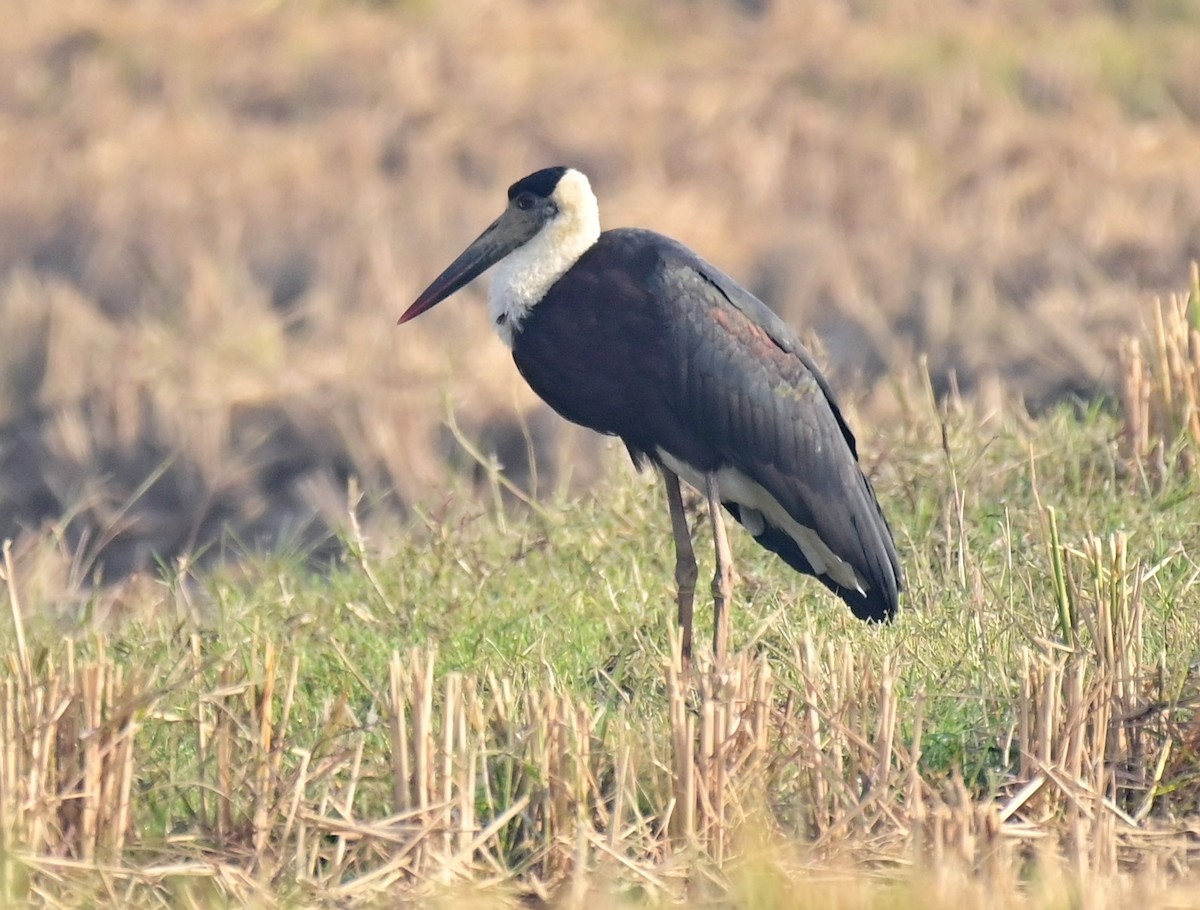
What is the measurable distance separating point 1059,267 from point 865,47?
4.03 m

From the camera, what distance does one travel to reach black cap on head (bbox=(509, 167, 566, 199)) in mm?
5340

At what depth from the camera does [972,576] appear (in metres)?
4.92

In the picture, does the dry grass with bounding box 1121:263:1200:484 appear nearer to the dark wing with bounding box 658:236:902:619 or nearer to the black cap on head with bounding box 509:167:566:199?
the dark wing with bounding box 658:236:902:619

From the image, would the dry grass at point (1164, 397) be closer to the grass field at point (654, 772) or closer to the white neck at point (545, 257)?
the grass field at point (654, 772)

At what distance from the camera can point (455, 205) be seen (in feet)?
36.8

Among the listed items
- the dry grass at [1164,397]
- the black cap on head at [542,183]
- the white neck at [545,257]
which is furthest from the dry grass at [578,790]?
the dry grass at [1164,397]

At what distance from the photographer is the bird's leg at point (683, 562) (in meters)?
5.04

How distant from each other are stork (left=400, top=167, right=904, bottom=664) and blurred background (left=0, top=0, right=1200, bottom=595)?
126cm

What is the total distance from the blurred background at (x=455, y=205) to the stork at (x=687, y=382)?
49.4 inches

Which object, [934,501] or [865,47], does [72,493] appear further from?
[865,47]

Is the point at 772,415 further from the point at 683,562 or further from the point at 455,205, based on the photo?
the point at 455,205

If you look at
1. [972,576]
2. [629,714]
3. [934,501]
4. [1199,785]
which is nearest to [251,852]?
[629,714]

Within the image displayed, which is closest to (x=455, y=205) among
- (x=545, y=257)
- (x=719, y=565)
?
(x=545, y=257)

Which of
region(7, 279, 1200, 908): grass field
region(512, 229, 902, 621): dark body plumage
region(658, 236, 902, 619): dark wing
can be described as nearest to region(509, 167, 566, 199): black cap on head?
region(512, 229, 902, 621): dark body plumage
